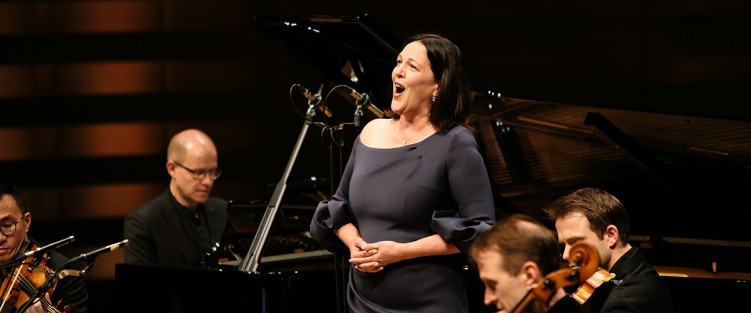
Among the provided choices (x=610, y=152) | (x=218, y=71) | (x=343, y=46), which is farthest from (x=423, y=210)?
(x=218, y=71)

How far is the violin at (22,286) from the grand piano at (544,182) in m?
0.56

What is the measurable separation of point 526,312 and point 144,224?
2965mm

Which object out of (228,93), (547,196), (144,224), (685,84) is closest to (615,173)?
(547,196)

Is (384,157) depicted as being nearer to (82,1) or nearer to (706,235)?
(706,235)

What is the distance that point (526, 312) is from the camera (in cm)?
178

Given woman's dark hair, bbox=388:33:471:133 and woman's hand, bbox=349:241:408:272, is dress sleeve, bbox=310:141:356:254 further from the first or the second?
woman's dark hair, bbox=388:33:471:133

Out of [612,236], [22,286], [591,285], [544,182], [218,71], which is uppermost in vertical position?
[218,71]

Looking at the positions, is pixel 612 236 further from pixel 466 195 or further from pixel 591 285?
pixel 466 195

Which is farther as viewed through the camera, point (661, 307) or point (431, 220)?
point (661, 307)

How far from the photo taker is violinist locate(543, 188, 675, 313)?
2598 millimetres

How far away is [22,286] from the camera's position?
10.5 feet

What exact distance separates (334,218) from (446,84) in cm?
44

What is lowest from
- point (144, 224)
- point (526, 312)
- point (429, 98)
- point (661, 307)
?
point (144, 224)

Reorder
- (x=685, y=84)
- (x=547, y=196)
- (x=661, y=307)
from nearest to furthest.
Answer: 1. (x=661, y=307)
2. (x=547, y=196)
3. (x=685, y=84)
